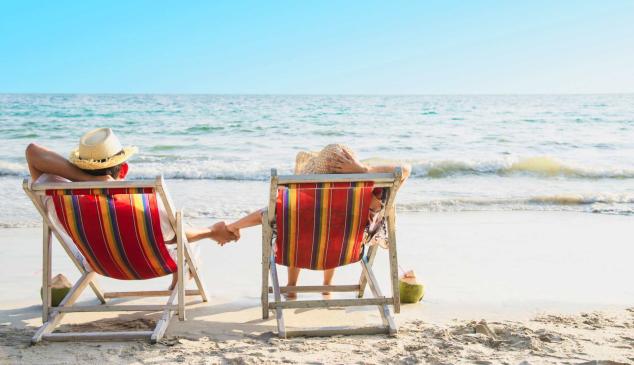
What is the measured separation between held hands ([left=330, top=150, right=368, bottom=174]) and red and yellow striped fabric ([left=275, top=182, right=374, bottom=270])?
10.0 inches

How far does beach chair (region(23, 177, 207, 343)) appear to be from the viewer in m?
3.03

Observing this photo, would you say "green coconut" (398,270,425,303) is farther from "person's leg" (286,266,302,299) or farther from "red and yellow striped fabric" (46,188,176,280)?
"red and yellow striped fabric" (46,188,176,280)

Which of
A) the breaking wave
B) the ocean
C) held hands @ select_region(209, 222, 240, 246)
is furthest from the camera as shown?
the breaking wave

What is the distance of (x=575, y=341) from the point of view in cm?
328

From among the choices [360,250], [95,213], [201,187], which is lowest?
[201,187]

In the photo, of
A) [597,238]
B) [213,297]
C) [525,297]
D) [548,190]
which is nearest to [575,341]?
[525,297]

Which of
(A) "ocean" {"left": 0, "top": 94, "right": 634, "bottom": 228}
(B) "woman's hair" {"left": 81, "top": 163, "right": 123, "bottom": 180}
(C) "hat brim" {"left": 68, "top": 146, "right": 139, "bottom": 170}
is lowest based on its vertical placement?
(A) "ocean" {"left": 0, "top": 94, "right": 634, "bottom": 228}

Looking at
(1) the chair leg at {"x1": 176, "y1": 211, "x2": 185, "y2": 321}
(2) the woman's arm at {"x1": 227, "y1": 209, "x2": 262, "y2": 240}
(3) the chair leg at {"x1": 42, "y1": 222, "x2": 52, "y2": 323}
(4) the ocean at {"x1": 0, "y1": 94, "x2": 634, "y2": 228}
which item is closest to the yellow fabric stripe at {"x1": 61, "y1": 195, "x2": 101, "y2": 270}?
(3) the chair leg at {"x1": 42, "y1": 222, "x2": 52, "y2": 323}

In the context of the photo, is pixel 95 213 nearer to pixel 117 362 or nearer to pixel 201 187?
pixel 117 362

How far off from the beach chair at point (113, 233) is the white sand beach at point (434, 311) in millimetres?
146

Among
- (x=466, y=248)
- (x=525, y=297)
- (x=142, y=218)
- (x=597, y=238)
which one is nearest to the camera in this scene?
(x=142, y=218)

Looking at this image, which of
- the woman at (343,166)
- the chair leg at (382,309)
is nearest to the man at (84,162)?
the woman at (343,166)

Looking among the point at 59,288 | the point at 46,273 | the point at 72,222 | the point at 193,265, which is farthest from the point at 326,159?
the point at 59,288

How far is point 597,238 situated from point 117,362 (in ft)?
15.7
